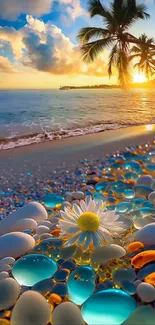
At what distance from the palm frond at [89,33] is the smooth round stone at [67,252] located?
12.3m

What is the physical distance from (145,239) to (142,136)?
5446 millimetres

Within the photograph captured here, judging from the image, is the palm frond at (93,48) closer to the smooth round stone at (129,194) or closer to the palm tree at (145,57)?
the palm tree at (145,57)

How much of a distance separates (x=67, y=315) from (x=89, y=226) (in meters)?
0.43

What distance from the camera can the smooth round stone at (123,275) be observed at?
3.76 ft

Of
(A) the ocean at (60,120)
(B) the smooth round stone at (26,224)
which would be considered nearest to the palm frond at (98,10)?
(A) the ocean at (60,120)

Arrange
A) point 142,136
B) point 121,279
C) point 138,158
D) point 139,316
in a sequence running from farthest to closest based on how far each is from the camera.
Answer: point 142,136
point 138,158
point 121,279
point 139,316

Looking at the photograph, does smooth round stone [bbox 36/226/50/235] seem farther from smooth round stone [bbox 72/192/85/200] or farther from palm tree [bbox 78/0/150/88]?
palm tree [bbox 78/0/150/88]

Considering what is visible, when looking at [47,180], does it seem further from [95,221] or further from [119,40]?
[119,40]

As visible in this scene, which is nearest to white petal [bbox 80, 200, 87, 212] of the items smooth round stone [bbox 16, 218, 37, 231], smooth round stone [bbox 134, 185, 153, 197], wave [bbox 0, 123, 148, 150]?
smooth round stone [bbox 16, 218, 37, 231]

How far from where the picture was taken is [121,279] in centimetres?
115

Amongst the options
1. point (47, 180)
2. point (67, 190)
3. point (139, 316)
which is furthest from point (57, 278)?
point (47, 180)

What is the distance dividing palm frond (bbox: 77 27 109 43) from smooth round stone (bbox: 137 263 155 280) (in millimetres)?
12394

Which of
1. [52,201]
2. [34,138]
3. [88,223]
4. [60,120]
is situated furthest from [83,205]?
[60,120]

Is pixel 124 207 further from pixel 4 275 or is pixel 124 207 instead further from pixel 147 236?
pixel 4 275
